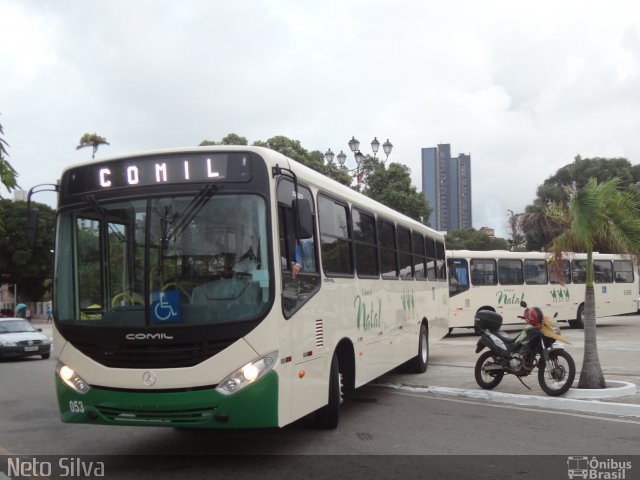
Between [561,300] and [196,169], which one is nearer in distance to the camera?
[196,169]

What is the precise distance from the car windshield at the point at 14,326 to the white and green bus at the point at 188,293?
613 inches

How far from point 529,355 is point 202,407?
6062mm

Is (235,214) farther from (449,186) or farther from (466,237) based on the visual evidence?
(466,237)

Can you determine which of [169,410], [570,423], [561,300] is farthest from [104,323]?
[561,300]

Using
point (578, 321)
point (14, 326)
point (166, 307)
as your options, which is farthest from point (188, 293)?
point (578, 321)

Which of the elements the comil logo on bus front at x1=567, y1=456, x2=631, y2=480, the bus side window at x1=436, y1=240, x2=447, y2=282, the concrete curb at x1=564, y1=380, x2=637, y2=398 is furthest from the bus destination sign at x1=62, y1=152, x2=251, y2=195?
the bus side window at x1=436, y1=240, x2=447, y2=282

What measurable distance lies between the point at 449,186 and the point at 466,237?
1967cm

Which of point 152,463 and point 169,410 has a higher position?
point 169,410

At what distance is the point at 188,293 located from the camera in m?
5.88

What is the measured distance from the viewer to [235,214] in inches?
238

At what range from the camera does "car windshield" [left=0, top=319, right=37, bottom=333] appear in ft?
66.1

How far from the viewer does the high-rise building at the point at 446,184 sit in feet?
157

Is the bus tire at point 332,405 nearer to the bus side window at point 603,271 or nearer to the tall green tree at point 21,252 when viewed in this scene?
the bus side window at point 603,271

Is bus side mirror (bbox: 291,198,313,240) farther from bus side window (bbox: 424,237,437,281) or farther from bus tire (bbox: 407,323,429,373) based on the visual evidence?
bus side window (bbox: 424,237,437,281)
